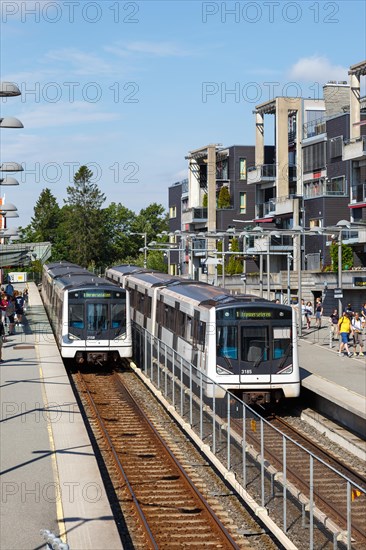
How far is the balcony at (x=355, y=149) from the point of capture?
181 ft

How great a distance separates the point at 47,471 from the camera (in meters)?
14.7

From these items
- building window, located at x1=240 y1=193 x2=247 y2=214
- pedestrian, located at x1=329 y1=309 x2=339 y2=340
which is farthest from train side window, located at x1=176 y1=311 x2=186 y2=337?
building window, located at x1=240 y1=193 x2=247 y2=214

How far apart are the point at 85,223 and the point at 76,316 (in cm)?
9759

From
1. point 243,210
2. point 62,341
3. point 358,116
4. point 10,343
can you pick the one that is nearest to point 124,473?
point 62,341

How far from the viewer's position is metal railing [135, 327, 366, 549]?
34.7 feet

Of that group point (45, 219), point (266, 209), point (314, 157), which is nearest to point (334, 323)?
point (314, 157)

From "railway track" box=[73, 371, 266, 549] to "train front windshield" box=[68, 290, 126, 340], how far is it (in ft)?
16.1

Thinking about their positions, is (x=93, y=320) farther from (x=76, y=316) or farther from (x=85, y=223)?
(x=85, y=223)

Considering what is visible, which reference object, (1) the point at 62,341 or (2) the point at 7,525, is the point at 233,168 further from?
(2) the point at 7,525

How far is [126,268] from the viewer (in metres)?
44.2

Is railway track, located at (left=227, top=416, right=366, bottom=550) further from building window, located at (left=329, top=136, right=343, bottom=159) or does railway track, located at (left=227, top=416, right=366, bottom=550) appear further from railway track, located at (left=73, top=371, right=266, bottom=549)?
building window, located at (left=329, top=136, right=343, bottom=159)

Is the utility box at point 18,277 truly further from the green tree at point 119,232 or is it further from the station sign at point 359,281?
the station sign at point 359,281

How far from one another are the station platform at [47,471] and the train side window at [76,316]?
2356mm

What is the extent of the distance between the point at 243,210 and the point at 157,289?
5155cm
